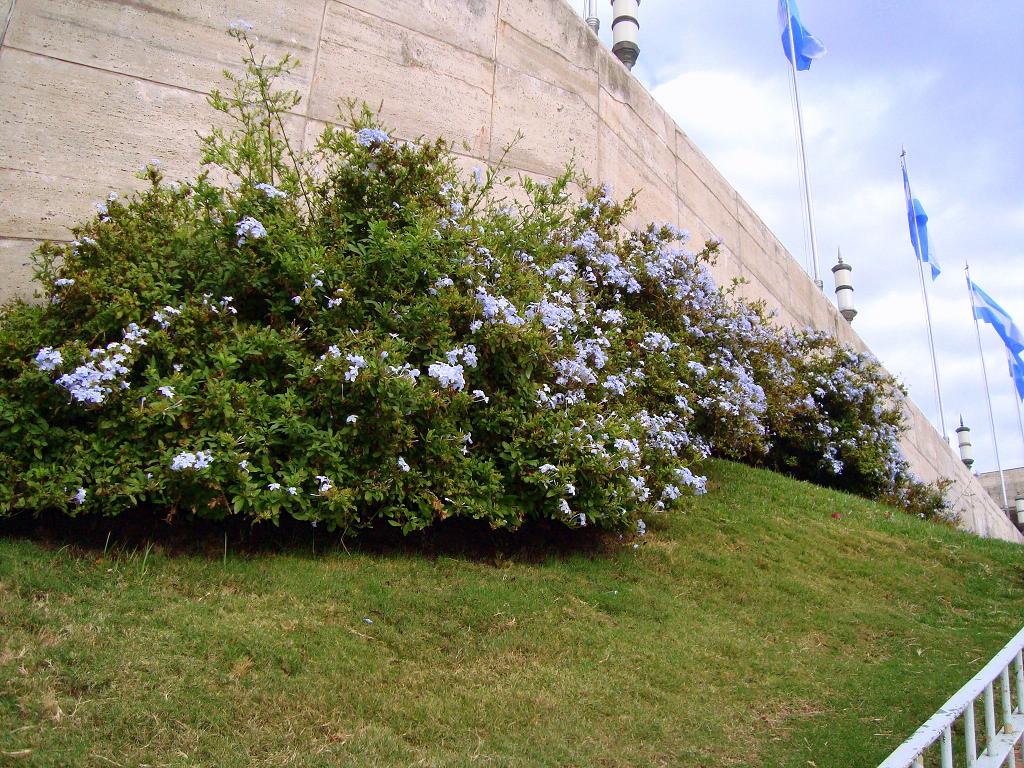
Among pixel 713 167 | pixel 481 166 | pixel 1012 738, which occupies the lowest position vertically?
pixel 1012 738

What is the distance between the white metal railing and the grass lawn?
44 cm

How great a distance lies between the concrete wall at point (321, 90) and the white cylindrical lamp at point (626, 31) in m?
2.36

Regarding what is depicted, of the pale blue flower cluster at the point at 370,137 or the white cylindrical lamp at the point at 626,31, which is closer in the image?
the pale blue flower cluster at the point at 370,137

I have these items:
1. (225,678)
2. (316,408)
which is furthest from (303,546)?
(225,678)

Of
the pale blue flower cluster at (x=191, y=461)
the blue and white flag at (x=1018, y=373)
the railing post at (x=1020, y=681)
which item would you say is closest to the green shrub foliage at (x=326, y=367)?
the pale blue flower cluster at (x=191, y=461)

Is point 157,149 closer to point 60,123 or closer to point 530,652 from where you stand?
point 60,123

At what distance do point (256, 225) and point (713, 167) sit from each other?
8532mm

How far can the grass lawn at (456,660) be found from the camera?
3186 mm

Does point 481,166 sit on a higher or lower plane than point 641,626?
higher

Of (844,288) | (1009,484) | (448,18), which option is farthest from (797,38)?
(1009,484)

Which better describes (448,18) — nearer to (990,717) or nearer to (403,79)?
(403,79)

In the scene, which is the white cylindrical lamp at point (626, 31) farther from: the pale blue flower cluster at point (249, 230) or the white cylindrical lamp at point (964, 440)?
the white cylindrical lamp at point (964, 440)

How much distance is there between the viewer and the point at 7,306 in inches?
205

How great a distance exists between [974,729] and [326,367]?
3361mm
